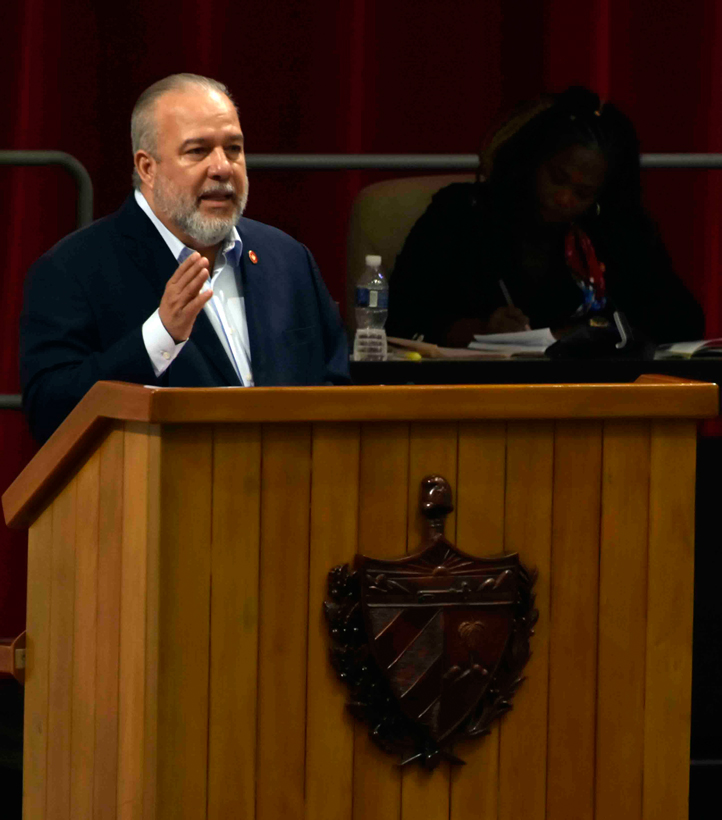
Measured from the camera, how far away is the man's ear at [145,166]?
2.29 m

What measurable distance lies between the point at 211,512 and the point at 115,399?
16 centimetres

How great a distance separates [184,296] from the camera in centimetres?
185

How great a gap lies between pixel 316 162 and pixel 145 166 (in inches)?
24.4

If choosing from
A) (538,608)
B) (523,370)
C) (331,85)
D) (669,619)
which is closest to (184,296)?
(538,608)

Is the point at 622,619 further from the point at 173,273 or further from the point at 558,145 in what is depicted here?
the point at 558,145

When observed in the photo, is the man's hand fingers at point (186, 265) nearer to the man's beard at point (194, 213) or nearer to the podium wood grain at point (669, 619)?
the man's beard at point (194, 213)

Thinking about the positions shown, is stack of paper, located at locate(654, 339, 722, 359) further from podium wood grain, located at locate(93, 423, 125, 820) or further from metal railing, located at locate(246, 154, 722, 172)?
podium wood grain, located at locate(93, 423, 125, 820)

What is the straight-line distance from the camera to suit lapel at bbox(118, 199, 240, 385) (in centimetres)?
219

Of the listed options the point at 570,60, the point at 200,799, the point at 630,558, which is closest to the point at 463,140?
the point at 570,60

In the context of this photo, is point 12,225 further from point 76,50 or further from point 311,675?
point 311,675

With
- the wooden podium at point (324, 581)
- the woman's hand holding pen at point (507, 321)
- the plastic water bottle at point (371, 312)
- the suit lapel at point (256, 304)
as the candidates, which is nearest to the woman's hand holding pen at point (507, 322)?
the woman's hand holding pen at point (507, 321)

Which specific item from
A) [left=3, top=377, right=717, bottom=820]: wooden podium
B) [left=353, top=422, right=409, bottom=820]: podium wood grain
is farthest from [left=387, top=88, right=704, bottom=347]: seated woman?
[left=353, top=422, right=409, bottom=820]: podium wood grain

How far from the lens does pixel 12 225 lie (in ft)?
11.8

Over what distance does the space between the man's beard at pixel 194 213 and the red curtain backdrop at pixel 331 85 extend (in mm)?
1397
